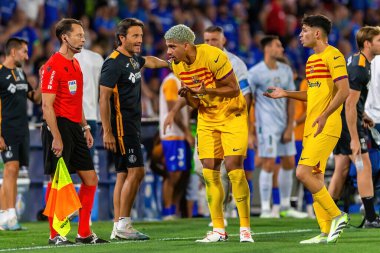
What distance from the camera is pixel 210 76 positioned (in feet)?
35.4

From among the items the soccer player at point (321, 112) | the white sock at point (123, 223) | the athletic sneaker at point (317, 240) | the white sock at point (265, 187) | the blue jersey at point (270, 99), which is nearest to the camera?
the soccer player at point (321, 112)

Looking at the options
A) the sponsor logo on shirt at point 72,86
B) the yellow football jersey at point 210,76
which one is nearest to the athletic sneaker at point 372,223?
the yellow football jersey at point 210,76

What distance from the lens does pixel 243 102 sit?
35.9 feet

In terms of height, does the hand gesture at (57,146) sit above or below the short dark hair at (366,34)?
below

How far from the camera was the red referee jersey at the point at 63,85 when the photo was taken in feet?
35.2

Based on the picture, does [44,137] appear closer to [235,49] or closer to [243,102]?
[243,102]

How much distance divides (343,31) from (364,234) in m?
14.8

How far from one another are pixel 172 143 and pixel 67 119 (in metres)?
5.05

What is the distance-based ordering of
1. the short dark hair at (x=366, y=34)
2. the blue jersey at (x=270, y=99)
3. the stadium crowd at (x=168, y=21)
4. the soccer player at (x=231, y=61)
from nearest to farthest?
the short dark hair at (x=366, y=34)
the soccer player at (x=231, y=61)
the blue jersey at (x=270, y=99)
the stadium crowd at (x=168, y=21)

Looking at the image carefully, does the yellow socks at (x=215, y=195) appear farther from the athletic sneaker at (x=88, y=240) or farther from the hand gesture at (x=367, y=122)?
the hand gesture at (x=367, y=122)

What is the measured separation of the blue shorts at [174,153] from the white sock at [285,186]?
1394 millimetres

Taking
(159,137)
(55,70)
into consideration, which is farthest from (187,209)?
(55,70)

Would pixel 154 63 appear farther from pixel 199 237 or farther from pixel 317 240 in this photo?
pixel 317 240

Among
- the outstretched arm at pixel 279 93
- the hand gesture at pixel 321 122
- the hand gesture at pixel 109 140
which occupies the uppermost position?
the outstretched arm at pixel 279 93
